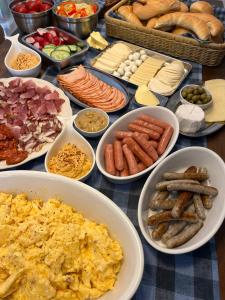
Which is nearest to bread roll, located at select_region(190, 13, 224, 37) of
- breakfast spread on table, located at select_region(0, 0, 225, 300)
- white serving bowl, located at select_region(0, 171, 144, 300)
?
breakfast spread on table, located at select_region(0, 0, 225, 300)

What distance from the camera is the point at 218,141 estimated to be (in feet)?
4.68

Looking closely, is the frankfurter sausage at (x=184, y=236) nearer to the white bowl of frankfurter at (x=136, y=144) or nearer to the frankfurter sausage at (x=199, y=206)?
the frankfurter sausage at (x=199, y=206)

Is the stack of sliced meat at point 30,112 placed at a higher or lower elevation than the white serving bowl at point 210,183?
higher

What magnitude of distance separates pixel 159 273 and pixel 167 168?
0.42 meters

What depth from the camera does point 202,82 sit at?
173 centimetres

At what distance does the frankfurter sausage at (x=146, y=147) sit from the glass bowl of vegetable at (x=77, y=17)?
1.11 metres

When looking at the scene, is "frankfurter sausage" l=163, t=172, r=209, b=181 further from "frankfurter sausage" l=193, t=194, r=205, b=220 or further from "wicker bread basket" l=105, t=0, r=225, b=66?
"wicker bread basket" l=105, t=0, r=225, b=66

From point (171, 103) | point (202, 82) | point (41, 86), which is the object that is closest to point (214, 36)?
point (202, 82)

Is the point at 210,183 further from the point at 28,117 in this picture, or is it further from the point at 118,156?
the point at 28,117

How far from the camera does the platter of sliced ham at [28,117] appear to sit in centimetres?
130

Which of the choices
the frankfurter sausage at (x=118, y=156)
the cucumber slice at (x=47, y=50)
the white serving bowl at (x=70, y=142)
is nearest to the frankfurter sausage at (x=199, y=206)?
the frankfurter sausage at (x=118, y=156)

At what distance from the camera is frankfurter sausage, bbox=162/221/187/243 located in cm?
99

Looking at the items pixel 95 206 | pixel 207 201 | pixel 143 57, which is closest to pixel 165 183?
pixel 207 201

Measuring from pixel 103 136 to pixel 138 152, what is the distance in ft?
0.58
